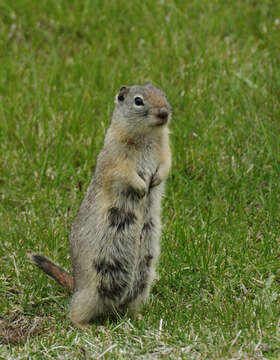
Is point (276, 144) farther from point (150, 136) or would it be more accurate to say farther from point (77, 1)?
point (77, 1)

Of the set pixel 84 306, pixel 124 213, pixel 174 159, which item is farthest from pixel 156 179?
pixel 174 159

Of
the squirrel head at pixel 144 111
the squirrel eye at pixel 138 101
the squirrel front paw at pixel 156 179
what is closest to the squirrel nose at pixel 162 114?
the squirrel head at pixel 144 111

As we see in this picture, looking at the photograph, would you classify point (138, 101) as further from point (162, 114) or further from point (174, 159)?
point (174, 159)

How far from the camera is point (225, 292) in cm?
468

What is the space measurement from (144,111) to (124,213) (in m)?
0.70

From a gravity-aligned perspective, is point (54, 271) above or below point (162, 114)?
below

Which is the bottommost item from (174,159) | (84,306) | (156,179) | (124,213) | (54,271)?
(84,306)

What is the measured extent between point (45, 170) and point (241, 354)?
3.07 metres

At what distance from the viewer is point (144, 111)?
4.47 metres

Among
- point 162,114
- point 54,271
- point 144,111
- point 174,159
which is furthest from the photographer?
point 174,159

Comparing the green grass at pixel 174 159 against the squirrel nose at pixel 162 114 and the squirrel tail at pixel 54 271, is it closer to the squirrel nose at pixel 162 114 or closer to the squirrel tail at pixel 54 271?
the squirrel tail at pixel 54 271

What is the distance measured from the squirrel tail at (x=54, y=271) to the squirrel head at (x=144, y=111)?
44.2 inches

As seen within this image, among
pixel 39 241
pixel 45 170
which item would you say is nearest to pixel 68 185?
pixel 45 170

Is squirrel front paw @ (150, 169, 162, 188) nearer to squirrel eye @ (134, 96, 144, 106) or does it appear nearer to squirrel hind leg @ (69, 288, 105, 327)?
squirrel eye @ (134, 96, 144, 106)
